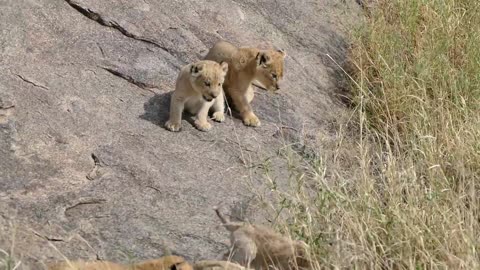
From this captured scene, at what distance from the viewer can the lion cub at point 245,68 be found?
791 cm

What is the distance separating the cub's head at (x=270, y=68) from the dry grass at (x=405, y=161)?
80 centimetres

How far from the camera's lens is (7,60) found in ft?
22.2

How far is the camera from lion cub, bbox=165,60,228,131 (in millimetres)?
7125

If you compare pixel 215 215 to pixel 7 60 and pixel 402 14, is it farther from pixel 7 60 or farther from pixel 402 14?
pixel 402 14

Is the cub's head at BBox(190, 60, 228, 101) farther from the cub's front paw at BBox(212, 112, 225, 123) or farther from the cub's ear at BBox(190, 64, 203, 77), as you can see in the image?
the cub's front paw at BBox(212, 112, 225, 123)

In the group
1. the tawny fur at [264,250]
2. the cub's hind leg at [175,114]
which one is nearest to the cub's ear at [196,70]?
the cub's hind leg at [175,114]

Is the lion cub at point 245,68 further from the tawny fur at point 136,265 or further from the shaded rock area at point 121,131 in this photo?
the tawny fur at point 136,265

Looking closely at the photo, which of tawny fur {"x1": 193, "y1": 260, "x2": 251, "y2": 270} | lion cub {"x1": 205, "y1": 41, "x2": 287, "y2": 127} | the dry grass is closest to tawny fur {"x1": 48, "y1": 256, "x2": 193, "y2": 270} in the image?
tawny fur {"x1": 193, "y1": 260, "x2": 251, "y2": 270}

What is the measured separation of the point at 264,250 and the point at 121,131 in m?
2.16

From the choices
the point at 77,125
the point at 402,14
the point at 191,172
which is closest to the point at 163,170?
the point at 191,172

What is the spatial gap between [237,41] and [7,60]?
101 inches

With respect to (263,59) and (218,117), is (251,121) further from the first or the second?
(263,59)

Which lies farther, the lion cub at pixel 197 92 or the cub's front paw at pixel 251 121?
the cub's front paw at pixel 251 121

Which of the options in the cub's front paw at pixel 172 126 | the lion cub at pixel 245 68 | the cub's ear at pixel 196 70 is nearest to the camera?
the cub's front paw at pixel 172 126
